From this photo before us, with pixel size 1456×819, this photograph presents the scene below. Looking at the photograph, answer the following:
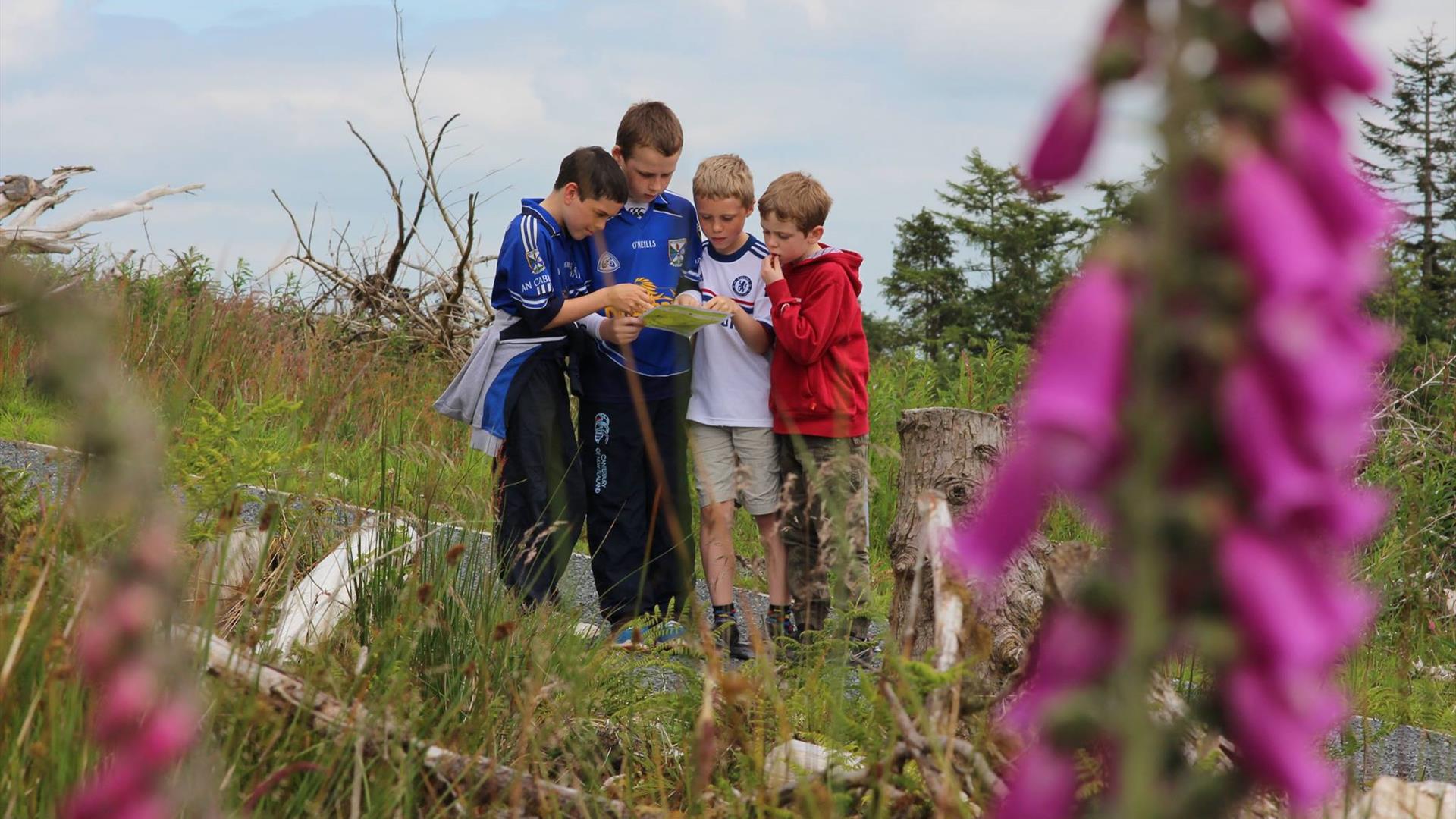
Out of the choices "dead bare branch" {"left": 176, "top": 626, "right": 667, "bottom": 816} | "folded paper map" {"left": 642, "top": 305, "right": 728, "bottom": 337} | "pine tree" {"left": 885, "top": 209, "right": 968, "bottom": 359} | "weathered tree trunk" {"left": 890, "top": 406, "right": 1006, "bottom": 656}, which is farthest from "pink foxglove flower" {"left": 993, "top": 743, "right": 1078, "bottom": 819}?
"pine tree" {"left": 885, "top": 209, "right": 968, "bottom": 359}

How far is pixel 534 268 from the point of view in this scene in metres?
5.61

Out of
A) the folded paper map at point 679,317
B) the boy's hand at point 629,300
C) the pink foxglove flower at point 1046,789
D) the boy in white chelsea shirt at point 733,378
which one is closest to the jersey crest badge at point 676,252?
the boy in white chelsea shirt at point 733,378

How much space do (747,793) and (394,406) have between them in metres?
7.76

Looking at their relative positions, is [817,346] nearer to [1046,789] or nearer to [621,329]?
[621,329]

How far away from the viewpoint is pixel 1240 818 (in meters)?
2.79

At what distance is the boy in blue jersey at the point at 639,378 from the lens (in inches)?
235

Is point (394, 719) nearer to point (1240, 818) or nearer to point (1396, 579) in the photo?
point (1240, 818)

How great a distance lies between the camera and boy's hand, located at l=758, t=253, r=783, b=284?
5906 millimetres

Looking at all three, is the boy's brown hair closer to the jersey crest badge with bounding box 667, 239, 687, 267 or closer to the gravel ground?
the jersey crest badge with bounding box 667, 239, 687, 267

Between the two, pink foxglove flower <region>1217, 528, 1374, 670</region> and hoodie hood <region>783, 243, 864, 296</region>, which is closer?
pink foxglove flower <region>1217, 528, 1374, 670</region>

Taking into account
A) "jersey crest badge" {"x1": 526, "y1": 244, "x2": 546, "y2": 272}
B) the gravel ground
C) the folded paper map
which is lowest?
the gravel ground

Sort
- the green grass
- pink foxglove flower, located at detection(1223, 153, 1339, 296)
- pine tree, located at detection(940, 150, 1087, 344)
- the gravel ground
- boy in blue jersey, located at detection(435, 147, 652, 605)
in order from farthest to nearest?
pine tree, located at detection(940, 150, 1087, 344) < boy in blue jersey, located at detection(435, 147, 652, 605) < the gravel ground < the green grass < pink foxglove flower, located at detection(1223, 153, 1339, 296)

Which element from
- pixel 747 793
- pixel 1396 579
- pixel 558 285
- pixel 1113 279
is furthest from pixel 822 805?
pixel 1396 579

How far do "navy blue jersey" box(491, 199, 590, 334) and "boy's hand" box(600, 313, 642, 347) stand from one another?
229 mm
